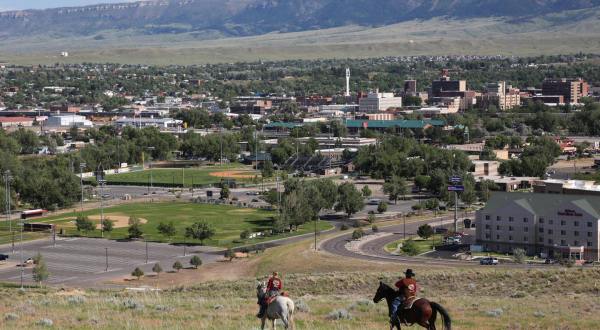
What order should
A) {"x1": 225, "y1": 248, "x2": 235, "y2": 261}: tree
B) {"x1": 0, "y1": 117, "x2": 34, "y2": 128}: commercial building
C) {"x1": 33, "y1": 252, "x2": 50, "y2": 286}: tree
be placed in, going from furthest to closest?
{"x1": 0, "y1": 117, "x2": 34, "y2": 128}: commercial building, {"x1": 225, "y1": 248, "x2": 235, "y2": 261}: tree, {"x1": 33, "y1": 252, "x2": 50, "y2": 286}: tree

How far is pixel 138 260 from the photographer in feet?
179

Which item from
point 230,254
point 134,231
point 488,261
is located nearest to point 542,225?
point 488,261

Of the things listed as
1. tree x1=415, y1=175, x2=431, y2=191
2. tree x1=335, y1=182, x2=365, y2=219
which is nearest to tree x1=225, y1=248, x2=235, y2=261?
tree x1=335, y1=182, x2=365, y2=219

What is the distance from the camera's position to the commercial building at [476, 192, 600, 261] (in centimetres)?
5306

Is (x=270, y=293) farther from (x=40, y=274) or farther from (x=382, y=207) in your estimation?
(x=382, y=207)

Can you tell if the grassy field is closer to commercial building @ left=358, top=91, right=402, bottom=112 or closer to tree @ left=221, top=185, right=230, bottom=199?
tree @ left=221, top=185, right=230, bottom=199

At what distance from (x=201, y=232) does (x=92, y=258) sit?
21.9ft

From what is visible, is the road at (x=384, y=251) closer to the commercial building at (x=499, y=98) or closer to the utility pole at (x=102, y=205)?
the utility pole at (x=102, y=205)

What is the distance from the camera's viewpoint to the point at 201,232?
59906 millimetres

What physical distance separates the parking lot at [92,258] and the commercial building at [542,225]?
1300cm

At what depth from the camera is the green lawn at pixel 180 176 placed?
90812mm

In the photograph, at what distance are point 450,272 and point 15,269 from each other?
2173cm

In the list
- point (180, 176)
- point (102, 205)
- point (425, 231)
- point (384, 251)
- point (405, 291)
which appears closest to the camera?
point (405, 291)

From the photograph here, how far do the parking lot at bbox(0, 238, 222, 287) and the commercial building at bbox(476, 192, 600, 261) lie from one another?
512 inches
